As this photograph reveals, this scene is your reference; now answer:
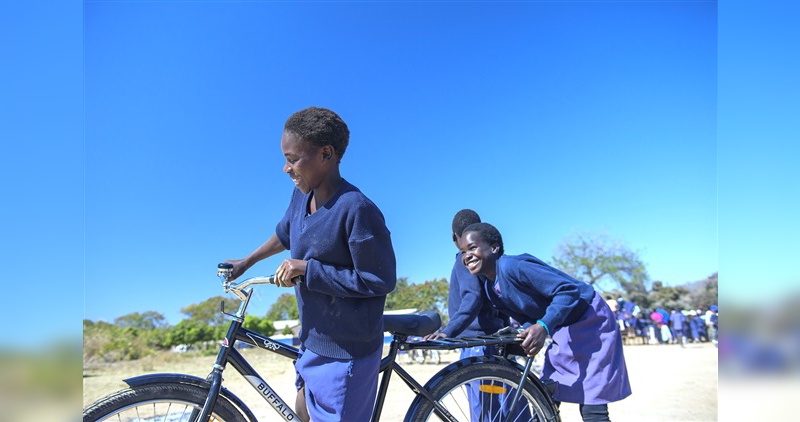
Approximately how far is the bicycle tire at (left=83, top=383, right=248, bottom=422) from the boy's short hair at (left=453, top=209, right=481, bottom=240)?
2.62m

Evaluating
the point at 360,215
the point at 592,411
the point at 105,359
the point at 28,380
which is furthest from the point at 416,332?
the point at 105,359

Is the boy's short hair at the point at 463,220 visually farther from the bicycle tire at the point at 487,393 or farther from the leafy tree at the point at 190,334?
the leafy tree at the point at 190,334

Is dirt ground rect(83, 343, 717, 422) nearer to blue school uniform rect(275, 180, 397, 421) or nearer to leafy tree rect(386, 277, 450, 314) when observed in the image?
blue school uniform rect(275, 180, 397, 421)

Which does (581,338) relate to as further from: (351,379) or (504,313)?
(351,379)

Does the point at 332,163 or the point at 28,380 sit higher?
the point at 332,163

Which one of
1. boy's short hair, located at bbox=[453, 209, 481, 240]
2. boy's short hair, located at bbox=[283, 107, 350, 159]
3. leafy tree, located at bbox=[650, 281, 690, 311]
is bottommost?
boy's short hair, located at bbox=[283, 107, 350, 159]

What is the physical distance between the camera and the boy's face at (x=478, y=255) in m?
3.94

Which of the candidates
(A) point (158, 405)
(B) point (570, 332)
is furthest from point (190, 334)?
(A) point (158, 405)

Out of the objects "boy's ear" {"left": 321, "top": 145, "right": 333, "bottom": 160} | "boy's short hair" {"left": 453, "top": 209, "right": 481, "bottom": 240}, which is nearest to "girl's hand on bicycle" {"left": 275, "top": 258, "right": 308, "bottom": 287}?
"boy's ear" {"left": 321, "top": 145, "right": 333, "bottom": 160}

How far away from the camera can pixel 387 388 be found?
3090 millimetres

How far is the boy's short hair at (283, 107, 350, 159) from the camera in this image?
2.65m

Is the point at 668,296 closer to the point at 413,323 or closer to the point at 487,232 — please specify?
the point at 487,232

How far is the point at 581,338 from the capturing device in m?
3.52

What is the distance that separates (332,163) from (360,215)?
32cm
